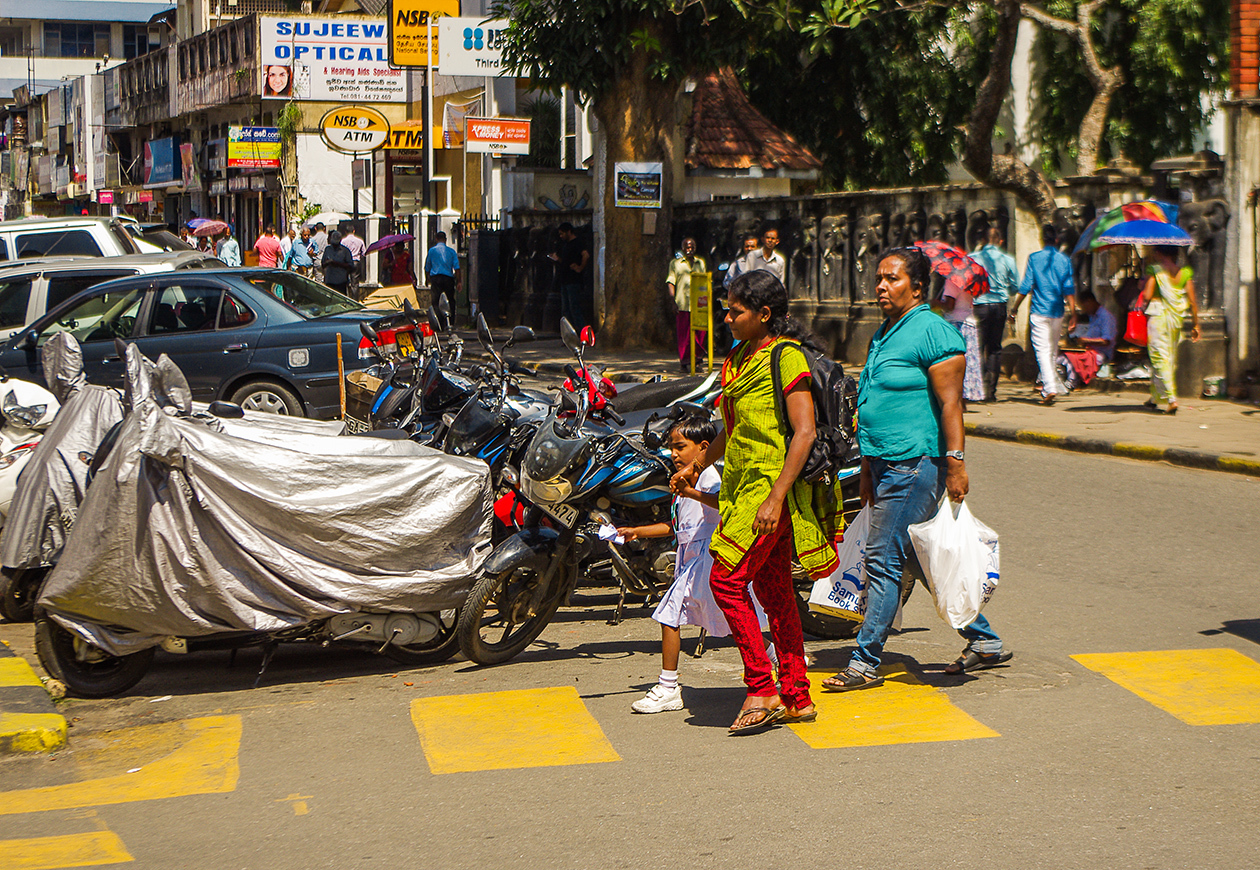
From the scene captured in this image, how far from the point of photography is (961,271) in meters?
14.3

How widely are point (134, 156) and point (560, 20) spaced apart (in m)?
43.9

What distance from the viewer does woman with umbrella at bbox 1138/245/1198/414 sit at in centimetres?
1427

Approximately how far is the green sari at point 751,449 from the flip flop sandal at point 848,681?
0.82 metres

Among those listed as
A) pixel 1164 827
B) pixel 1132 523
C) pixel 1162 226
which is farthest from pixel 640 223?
pixel 1164 827

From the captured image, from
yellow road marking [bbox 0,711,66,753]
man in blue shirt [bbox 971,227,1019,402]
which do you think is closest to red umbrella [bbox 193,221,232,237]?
man in blue shirt [bbox 971,227,1019,402]

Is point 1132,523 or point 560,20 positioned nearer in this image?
point 1132,523

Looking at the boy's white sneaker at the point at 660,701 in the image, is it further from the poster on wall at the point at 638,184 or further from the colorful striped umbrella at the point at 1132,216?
the poster on wall at the point at 638,184

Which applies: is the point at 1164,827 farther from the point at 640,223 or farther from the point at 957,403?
the point at 640,223

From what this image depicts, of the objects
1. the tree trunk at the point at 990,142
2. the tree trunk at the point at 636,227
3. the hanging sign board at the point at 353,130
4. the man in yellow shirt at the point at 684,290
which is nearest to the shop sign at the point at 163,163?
the hanging sign board at the point at 353,130

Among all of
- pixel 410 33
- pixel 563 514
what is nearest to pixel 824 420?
pixel 563 514

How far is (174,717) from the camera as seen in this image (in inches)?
232

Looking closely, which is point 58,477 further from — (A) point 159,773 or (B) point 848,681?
(B) point 848,681

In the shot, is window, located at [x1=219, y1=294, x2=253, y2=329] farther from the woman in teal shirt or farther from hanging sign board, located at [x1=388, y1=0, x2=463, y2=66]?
hanging sign board, located at [x1=388, y1=0, x2=463, y2=66]

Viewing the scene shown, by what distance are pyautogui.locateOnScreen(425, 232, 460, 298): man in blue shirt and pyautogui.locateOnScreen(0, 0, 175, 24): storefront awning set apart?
186 ft
